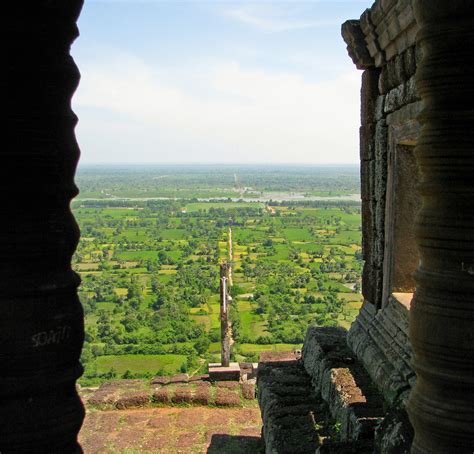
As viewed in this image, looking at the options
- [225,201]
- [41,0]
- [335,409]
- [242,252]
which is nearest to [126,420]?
[335,409]

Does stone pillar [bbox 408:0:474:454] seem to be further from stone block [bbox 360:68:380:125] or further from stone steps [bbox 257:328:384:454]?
stone block [bbox 360:68:380:125]

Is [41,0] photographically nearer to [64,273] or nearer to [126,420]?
[64,273]

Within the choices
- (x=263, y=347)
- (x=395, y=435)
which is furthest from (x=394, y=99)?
(x=263, y=347)

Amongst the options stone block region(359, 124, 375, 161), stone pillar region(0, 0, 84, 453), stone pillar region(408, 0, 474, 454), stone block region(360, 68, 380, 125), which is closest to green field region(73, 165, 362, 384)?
stone block region(359, 124, 375, 161)

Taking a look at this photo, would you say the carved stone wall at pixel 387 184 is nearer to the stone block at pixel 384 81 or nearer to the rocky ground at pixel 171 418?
the stone block at pixel 384 81

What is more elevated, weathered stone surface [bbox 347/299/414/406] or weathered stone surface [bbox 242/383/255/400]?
weathered stone surface [bbox 347/299/414/406]

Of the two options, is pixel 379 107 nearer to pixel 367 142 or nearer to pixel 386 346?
pixel 367 142
